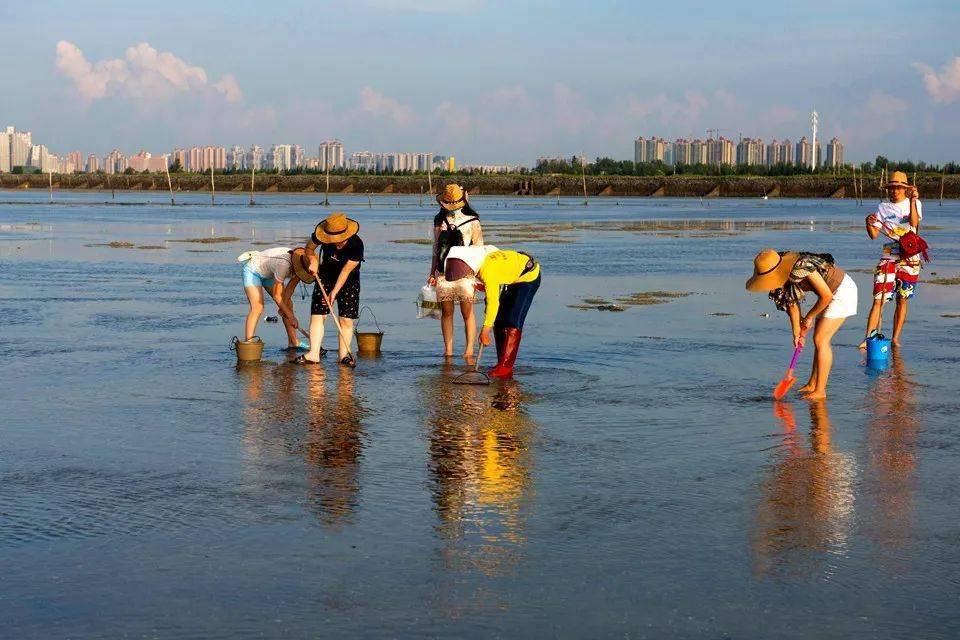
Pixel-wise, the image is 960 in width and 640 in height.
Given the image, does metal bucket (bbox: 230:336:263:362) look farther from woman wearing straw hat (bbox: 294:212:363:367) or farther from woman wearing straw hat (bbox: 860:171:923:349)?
woman wearing straw hat (bbox: 860:171:923:349)

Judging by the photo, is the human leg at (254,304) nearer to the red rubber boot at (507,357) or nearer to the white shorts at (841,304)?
the red rubber boot at (507,357)

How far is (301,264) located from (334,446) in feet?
13.1

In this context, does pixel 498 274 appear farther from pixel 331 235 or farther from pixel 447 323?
pixel 331 235

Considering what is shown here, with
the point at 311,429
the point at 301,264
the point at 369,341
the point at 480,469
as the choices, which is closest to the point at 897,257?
the point at 369,341

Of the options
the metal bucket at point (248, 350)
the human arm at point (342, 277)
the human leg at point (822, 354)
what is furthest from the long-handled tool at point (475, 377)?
the human leg at point (822, 354)

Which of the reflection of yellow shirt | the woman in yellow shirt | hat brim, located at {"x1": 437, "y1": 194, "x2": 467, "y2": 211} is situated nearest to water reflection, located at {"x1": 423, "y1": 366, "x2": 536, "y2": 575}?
the woman in yellow shirt

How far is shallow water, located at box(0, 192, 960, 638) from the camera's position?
17.3 feet

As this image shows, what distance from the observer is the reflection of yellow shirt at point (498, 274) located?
10.8 meters

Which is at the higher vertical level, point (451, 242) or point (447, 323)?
point (451, 242)

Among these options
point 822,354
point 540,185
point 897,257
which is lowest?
point 822,354

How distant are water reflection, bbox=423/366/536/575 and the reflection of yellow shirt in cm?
64

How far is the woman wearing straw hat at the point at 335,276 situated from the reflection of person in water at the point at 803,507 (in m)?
4.36

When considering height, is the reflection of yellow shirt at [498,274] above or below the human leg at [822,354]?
above

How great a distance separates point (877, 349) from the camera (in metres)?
11.8
